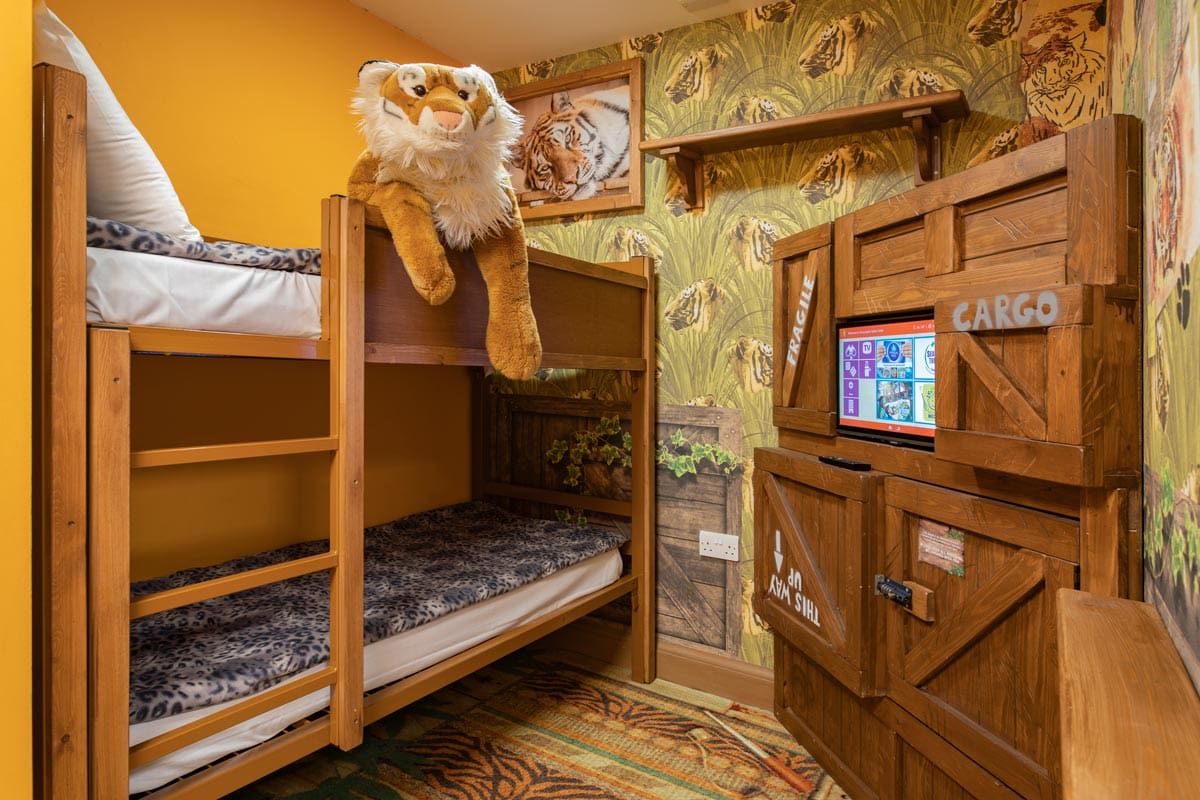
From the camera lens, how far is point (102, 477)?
3.66 feet

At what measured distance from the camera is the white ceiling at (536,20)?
2.47 metres

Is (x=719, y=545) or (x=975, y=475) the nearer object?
(x=975, y=475)

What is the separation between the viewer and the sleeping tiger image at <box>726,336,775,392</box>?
7.98 feet

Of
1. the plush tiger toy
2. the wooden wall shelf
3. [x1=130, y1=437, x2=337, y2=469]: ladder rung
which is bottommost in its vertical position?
[x1=130, y1=437, x2=337, y2=469]: ladder rung

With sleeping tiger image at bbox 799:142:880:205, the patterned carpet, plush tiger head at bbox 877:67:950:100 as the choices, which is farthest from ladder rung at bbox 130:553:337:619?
plush tiger head at bbox 877:67:950:100

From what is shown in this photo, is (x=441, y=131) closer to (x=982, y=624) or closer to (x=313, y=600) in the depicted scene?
(x=313, y=600)

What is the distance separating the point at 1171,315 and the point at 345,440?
4.83 ft

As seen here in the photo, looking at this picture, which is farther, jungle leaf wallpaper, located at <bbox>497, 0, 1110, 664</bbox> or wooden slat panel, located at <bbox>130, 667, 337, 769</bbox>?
jungle leaf wallpaper, located at <bbox>497, 0, 1110, 664</bbox>

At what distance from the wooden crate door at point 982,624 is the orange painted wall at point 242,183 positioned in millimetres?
1910

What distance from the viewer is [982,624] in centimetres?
150

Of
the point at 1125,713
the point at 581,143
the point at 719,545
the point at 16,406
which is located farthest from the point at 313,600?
the point at 581,143

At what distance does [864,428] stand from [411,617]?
131cm

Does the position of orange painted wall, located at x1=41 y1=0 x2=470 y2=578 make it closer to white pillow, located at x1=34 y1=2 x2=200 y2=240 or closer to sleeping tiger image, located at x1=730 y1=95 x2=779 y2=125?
white pillow, located at x1=34 y1=2 x2=200 y2=240

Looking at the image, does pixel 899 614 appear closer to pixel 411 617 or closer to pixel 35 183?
pixel 411 617
